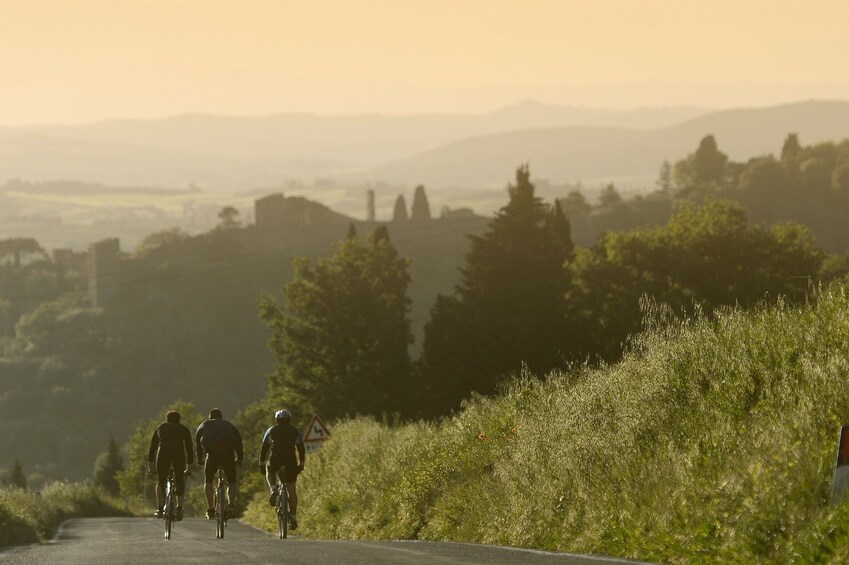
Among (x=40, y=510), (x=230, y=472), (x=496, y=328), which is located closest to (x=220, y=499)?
(x=230, y=472)

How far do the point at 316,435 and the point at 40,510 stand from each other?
13.7 meters

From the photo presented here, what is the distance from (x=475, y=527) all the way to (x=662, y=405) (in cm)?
487

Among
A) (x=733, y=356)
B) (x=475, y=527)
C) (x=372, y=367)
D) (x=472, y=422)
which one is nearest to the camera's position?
(x=733, y=356)

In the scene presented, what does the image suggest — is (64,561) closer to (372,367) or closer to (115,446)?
(372,367)

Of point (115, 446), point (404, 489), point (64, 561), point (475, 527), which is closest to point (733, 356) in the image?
point (475, 527)

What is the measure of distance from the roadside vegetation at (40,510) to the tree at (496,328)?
68.3 feet

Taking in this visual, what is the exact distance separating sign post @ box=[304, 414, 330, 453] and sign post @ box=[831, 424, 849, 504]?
30.8 meters

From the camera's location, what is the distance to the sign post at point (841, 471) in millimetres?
14469

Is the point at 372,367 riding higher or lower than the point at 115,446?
higher

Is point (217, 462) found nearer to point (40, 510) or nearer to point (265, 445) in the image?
point (265, 445)

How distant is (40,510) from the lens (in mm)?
53938

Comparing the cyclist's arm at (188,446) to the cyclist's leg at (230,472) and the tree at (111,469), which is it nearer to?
the cyclist's leg at (230,472)

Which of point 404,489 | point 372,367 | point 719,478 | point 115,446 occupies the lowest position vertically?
point 115,446

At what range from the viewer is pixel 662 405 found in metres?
20.4
